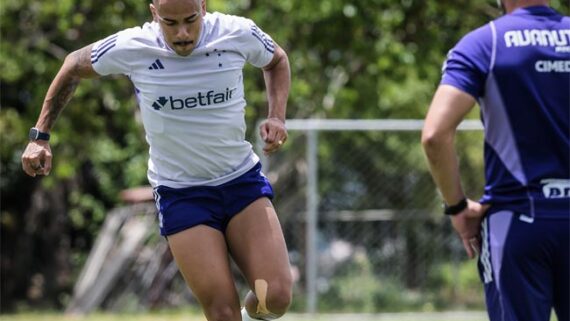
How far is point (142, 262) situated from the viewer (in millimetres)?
17719

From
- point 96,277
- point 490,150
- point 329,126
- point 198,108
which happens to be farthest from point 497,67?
point 96,277

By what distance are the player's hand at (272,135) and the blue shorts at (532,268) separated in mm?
1487

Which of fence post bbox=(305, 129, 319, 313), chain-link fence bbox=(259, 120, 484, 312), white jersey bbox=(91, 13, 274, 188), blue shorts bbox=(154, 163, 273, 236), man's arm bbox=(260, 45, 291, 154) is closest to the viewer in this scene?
white jersey bbox=(91, 13, 274, 188)

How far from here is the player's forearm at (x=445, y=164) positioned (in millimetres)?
4379

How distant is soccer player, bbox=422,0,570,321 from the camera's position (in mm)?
4352

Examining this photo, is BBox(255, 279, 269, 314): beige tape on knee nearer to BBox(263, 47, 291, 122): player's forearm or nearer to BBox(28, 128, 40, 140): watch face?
BBox(263, 47, 291, 122): player's forearm

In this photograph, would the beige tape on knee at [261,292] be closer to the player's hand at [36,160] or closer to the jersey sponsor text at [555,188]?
the player's hand at [36,160]

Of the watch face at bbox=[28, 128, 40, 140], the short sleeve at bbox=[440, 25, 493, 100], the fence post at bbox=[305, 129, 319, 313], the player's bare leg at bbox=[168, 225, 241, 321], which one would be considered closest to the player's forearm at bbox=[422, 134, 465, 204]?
the short sleeve at bbox=[440, 25, 493, 100]

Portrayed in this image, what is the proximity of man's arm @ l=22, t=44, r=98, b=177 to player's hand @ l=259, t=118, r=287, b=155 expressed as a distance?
874mm

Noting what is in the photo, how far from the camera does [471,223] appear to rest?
4.64 meters

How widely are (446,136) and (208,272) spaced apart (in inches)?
66.2

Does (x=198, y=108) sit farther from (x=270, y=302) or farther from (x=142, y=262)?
(x=142, y=262)

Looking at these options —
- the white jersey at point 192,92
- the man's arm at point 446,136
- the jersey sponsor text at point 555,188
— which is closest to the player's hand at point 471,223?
the man's arm at point 446,136

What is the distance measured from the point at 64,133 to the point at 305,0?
413 centimetres
